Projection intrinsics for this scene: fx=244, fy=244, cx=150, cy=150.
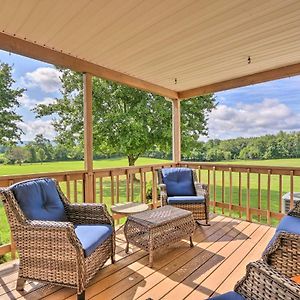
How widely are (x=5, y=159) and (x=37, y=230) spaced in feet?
6.03

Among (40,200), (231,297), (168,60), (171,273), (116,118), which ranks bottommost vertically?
(171,273)

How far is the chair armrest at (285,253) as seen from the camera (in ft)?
6.33

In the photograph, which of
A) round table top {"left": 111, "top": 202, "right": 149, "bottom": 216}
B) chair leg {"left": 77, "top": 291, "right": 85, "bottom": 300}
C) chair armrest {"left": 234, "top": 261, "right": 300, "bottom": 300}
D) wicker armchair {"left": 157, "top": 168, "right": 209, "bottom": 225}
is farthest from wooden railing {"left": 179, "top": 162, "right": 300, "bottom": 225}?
chair leg {"left": 77, "top": 291, "right": 85, "bottom": 300}

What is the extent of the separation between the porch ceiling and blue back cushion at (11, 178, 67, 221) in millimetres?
1611

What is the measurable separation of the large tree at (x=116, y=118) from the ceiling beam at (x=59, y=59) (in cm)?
196

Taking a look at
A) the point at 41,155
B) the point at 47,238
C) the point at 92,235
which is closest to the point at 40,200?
the point at 47,238

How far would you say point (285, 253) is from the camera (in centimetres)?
198

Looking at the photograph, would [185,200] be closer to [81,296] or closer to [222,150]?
[81,296]

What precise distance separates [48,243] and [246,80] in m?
4.08

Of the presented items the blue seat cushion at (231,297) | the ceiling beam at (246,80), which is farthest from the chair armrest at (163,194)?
the blue seat cushion at (231,297)

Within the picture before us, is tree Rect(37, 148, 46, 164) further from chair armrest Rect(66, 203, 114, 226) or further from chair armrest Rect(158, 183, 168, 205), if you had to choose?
chair armrest Rect(158, 183, 168, 205)

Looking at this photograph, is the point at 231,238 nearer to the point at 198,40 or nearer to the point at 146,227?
the point at 146,227

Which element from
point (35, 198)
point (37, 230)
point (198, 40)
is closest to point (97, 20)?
point (198, 40)

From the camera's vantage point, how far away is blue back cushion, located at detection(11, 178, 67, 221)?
230 centimetres
